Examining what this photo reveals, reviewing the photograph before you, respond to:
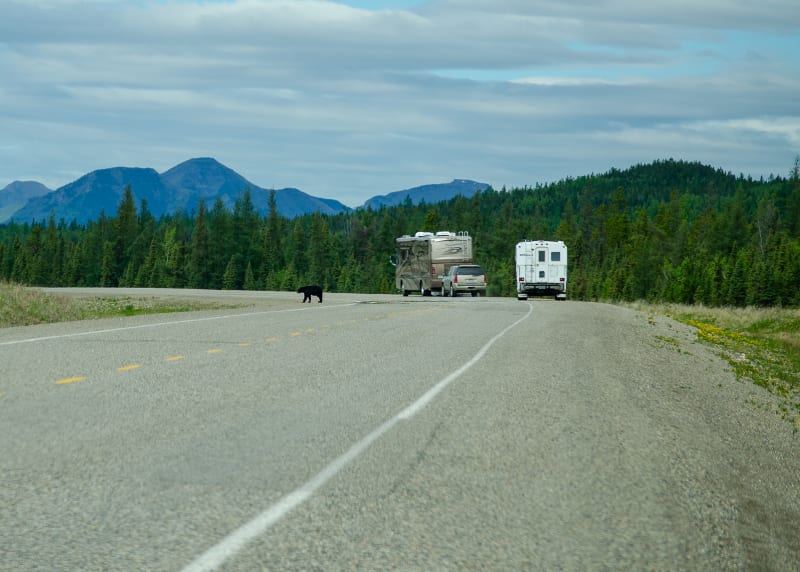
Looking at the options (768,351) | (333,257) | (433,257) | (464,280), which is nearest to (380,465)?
(768,351)

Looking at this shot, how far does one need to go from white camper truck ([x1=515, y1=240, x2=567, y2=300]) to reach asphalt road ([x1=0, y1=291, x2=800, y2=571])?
3341 cm

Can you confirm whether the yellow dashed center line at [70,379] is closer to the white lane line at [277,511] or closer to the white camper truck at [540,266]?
the white lane line at [277,511]

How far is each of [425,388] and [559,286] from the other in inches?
1516

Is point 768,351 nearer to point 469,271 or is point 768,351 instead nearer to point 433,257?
point 469,271

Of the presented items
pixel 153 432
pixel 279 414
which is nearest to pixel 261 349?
pixel 279 414

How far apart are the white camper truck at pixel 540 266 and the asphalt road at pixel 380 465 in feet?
110

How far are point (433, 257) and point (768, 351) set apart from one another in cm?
2726

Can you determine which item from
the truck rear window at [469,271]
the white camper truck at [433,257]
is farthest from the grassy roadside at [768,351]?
the white camper truck at [433,257]

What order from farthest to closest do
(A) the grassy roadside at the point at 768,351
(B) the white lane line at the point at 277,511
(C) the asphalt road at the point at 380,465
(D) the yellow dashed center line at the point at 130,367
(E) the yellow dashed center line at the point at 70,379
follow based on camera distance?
(A) the grassy roadside at the point at 768,351
(D) the yellow dashed center line at the point at 130,367
(E) the yellow dashed center line at the point at 70,379
(C) the asphalt road at the point at 380,465
(B) the white lane line at the point at 277,511

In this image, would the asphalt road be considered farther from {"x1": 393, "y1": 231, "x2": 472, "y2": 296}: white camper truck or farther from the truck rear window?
{"x1": 393, "y1": 231, "x2": 472, "y2": 296}: white camper truck

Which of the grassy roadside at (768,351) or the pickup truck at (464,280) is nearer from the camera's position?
the grassy roadside at (768,351)

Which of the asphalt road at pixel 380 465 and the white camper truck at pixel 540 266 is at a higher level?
the white camper truck at pixel 540 266

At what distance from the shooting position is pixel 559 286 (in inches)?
1954

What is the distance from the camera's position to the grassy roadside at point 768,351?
15.6 m
